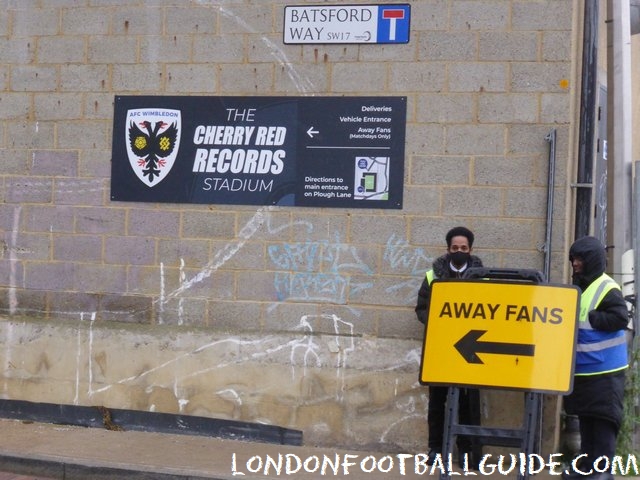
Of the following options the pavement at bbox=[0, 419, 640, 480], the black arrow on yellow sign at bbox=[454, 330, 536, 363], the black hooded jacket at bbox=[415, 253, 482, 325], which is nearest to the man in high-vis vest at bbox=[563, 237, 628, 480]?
the black arrow on yellow sign at bbox=[454, 330, 536, 363]

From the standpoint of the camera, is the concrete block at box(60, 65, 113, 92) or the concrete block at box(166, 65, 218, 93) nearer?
the concrete block at box(166, 65, 218, 93)

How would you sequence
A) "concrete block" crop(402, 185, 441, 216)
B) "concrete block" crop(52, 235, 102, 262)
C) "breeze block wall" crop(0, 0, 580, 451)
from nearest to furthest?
1. "breeze block wall" crop(0, 0, 580, 451)
2. "concrete block" crop(402, 185, 441, 216)
3. "concrete block" crop(52, 235, 102, 262)

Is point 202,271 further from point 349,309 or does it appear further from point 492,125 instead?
point 492,125

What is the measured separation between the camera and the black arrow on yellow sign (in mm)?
6238

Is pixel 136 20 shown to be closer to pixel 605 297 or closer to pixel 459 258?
pixel 459 258

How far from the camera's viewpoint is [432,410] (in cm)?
756

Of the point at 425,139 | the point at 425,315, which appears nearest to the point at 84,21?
the point at 425,139

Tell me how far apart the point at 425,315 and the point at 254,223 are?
169 centimetres

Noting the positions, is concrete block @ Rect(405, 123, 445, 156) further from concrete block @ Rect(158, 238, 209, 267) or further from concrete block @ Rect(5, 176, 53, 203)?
concrete block @ Rect(5, 176, 53, 203)

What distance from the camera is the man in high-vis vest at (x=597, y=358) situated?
6617mm

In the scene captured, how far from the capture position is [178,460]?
24.6 ft

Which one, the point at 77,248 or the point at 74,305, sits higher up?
the point at 77,248

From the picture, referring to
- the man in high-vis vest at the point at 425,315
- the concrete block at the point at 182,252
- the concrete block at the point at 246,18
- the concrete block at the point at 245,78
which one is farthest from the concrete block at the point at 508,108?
the concrete block at the point at 182,252

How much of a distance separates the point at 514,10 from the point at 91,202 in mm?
3813
